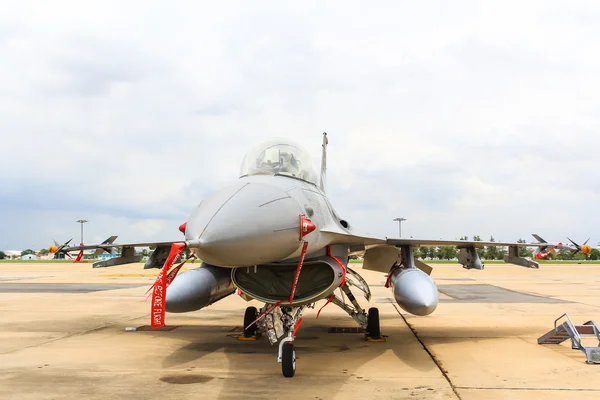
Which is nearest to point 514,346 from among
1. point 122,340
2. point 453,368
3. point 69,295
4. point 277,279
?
point 453,368

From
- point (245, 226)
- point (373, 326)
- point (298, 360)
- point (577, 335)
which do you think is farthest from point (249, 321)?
point (577, 335)

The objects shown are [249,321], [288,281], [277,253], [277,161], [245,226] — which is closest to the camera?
[245,226]

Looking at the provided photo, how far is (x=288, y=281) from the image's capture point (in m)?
7.67

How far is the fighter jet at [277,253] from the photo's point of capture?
518 cm

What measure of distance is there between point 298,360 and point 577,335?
468 centimetres

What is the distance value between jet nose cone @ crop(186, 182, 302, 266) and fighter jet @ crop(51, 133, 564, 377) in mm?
11

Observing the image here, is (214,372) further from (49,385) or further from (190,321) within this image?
(190,321)

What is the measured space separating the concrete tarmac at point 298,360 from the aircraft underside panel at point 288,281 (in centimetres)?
107

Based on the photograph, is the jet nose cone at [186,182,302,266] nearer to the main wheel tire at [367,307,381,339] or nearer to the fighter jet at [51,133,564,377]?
the fighter jet at [51,133,564,377]

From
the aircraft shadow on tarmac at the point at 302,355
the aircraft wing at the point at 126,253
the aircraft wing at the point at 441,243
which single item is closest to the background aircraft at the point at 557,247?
the aircraft wing at the point at 441,243

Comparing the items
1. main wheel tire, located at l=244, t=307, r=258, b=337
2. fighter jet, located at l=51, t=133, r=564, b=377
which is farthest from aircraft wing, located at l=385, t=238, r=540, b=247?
main wheel tire, located at l=244, t=307, r=258, b=337

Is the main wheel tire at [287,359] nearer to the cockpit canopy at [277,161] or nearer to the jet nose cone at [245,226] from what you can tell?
the jet nose cone at [245,226]

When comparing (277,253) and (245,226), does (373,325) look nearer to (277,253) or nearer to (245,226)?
(277,253)

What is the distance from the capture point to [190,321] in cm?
1308
